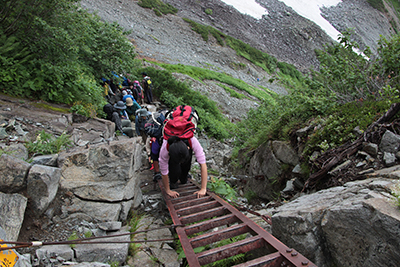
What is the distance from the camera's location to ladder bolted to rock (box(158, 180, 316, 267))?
90.9 inches

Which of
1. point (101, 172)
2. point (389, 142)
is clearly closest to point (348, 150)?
point (389, 142)

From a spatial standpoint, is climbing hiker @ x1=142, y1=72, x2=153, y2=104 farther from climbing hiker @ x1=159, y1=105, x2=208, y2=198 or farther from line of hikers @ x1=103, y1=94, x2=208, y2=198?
climbing hiker @ x1=159, y1=105, x2=208, y2=198

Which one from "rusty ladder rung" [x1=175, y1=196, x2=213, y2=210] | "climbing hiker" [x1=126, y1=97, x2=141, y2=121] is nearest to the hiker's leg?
"rusty ladder rung" [x1=175, y1=196, x2=213, y2=210]

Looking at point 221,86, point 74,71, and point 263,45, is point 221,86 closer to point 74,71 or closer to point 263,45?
point 74,71

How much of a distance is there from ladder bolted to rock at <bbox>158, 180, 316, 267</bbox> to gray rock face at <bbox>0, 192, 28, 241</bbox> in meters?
1.88

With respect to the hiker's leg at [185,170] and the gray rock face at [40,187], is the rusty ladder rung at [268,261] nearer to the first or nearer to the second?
the hiker's leg at [185,170]

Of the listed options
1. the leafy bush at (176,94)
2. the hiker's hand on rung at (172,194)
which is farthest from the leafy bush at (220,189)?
the leafy bush at (176,94)

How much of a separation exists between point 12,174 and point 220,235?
9.18ft

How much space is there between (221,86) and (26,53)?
17954 mm

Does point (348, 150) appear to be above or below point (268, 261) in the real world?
above

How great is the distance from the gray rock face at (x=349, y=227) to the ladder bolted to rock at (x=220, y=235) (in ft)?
0.78

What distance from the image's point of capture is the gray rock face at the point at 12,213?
257 cm

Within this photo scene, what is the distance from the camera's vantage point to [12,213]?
271cm

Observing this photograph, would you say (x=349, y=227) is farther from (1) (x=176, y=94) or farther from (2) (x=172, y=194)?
(1) (x=176, y=94)
